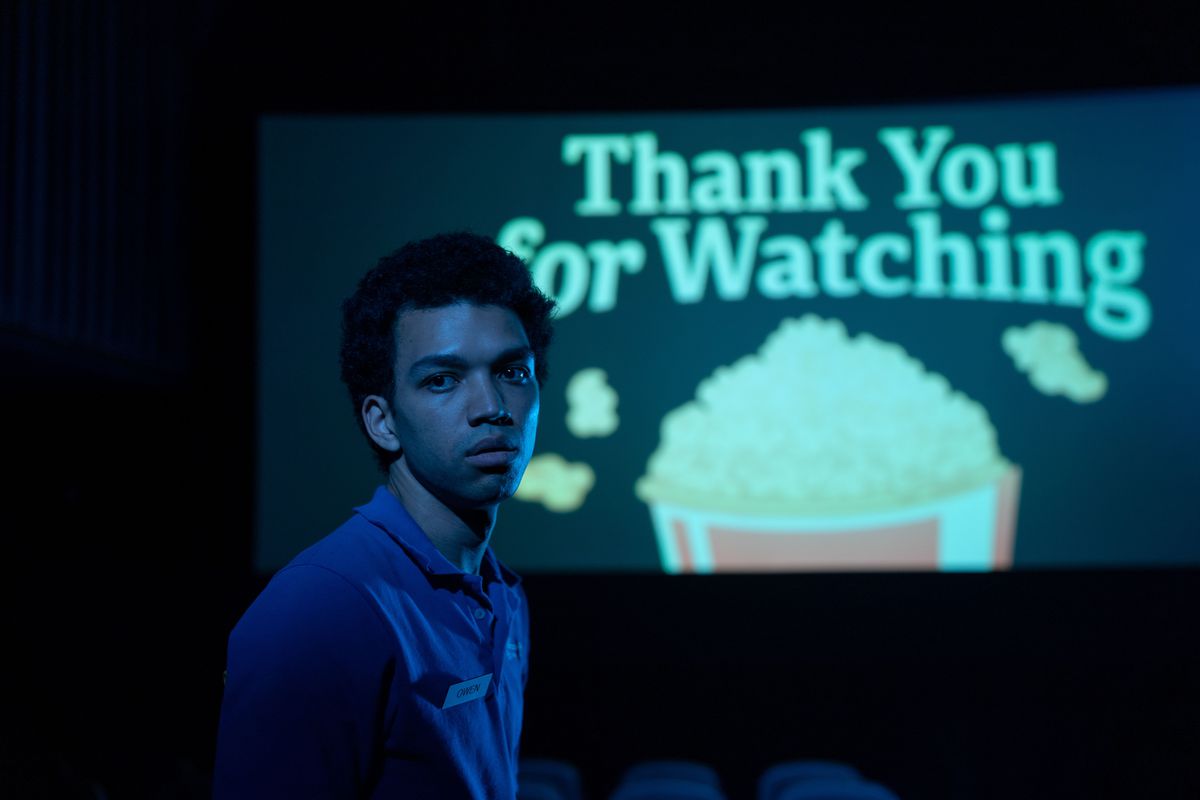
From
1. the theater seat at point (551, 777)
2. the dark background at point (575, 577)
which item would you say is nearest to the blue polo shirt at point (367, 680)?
the theater seat at point (551, 777)

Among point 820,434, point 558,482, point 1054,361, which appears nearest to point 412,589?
point 558,482

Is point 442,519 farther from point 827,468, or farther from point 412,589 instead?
point 827,468

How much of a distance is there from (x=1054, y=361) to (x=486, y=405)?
3071 millimetres

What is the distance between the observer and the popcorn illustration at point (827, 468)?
3.47 m

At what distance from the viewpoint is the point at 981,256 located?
3566mm

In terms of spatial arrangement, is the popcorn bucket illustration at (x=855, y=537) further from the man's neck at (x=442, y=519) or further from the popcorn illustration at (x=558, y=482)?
the man's neck at (x=442, y=519)

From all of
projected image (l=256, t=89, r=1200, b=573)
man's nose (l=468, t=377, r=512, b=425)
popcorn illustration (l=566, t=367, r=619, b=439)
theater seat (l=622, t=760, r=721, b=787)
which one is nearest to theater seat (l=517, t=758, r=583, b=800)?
theater seat (l=622, t=760, r=721, b=787)

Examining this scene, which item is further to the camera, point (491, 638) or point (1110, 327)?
point (1110, 327)

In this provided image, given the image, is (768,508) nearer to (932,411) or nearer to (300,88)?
(932,411)

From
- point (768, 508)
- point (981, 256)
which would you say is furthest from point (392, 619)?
point (981, 256)

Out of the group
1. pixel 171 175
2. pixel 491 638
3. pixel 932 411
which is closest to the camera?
pixel 491 638

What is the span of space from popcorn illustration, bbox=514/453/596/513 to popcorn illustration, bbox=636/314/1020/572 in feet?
0.73

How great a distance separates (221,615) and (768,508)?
2.36 metres

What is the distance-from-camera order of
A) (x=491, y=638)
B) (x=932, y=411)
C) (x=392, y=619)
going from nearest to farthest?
(x=392, y=619)
(x=491, y=638)
(x=932, y=411)
